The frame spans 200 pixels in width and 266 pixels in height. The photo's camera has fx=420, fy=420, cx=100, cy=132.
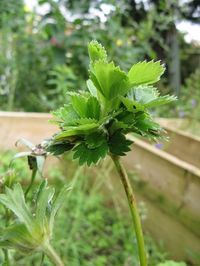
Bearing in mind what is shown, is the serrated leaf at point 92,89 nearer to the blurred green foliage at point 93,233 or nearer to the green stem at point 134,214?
the green stem at point 134,214

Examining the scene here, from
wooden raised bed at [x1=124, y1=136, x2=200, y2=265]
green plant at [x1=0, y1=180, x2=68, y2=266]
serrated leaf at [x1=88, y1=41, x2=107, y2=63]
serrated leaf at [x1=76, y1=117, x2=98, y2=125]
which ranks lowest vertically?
wooden raised bed at [x1=124, y1=136, x2=200, y2=265]

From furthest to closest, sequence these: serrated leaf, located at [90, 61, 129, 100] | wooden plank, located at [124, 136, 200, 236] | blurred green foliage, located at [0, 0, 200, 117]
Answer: blurred green foliage, located at [0, 0, 200, 117], wooden plank, located at [124, 136, 200, 236], serrated leaf, located at [90, 61, 129, 100]

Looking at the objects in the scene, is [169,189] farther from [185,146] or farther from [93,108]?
[93,108]

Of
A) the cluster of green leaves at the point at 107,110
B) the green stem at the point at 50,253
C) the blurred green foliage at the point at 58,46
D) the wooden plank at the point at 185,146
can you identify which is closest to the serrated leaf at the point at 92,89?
the cluster of green leaves at the point at 107,110

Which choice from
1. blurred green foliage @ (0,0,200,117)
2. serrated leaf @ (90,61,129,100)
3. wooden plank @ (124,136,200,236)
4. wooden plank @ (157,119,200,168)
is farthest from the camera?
blurred green foliage @ (0,0,200,117)

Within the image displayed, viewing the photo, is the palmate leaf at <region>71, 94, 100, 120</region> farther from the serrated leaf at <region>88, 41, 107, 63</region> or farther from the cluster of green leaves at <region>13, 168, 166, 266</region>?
the cluster of green leaves at <region>13, 168, 166, 266</region>

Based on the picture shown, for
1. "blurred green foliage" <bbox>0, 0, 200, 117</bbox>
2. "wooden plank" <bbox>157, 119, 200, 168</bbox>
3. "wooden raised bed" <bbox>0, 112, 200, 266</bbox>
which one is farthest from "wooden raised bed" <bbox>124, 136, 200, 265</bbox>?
"blurred green foliage" <bbox>0, 0, 200, 117</bbox>

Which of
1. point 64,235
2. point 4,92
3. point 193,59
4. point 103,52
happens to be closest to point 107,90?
point 103,52

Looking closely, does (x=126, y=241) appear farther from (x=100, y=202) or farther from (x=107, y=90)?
(x=107, y=90)

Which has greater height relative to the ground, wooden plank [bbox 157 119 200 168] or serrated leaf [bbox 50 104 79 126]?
serrated leaf [bbox 50 104 79 126]
